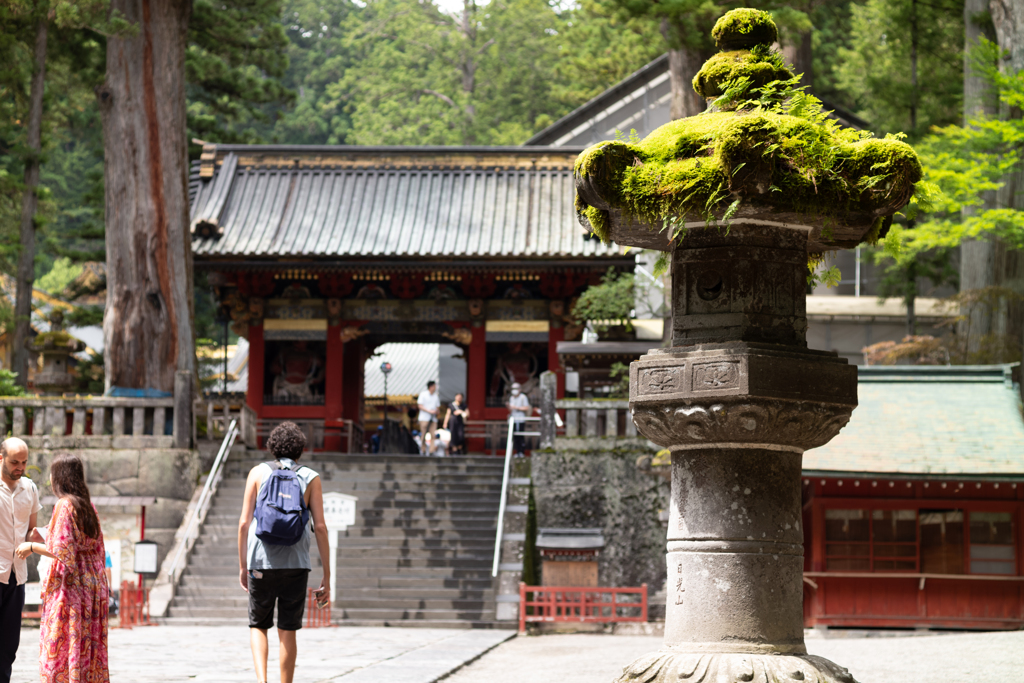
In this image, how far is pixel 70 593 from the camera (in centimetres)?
681

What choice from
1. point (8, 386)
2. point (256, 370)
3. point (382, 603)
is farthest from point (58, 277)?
point (382, 603)

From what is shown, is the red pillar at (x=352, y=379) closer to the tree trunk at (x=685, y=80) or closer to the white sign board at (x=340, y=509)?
the tree trunk at (x=685, y=80)

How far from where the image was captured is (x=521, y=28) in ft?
147

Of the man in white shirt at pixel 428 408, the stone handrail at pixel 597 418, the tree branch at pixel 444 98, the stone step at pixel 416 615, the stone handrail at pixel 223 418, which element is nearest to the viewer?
the stone step at pixel 416 615

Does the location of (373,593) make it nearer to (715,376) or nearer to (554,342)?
(554,342)

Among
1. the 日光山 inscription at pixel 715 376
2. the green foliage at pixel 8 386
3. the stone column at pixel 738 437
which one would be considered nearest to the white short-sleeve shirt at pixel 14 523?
the stone column at pixel 738 437

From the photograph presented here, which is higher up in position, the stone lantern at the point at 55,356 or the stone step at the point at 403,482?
the stone lantern at the point at 55,356

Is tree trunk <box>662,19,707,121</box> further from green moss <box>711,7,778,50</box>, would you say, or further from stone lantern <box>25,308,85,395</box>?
stone lantern <box>25,308,85,395</box>


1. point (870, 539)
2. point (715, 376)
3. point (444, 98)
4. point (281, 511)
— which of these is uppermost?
point (444, 98)

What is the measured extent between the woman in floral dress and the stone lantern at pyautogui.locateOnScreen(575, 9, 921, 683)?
318 cm

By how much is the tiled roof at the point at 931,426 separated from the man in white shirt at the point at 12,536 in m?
10.0

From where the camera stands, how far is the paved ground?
29.6 ft

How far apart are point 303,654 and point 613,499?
7301mm

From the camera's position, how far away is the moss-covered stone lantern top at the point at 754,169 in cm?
637
